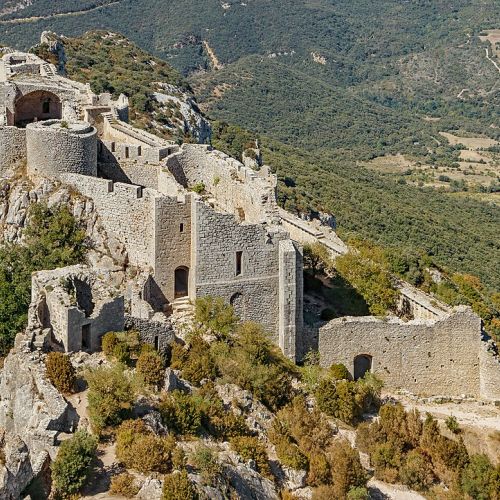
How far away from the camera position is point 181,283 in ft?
97.9

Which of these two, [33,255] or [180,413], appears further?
[33,255]

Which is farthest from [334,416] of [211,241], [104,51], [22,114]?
[104,51]

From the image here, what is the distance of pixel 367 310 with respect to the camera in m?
35.4

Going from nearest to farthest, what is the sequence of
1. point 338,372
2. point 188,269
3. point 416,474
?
point 416,474
point 188,269
point 338,372

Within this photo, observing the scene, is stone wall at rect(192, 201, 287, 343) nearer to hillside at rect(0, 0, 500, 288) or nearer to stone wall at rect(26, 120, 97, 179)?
stone wall at rect(26, 120, 97, 179)

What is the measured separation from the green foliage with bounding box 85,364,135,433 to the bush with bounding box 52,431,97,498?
1828 millimetres

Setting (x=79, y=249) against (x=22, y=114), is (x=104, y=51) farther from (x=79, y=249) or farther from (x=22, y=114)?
(x=79, y=249)

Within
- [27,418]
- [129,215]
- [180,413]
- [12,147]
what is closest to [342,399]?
[180,413]

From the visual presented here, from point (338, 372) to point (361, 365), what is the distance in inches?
78.4

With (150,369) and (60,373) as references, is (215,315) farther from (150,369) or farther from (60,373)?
(60,373)

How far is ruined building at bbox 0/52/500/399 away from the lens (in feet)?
86.1

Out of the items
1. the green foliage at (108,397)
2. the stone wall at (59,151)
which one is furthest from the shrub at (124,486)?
the stone wall at (59,151)

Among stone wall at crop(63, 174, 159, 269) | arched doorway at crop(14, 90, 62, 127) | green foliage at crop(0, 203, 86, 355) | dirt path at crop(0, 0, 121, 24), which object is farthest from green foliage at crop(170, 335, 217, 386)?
dirt path at crop(0, 0, 121, 24)

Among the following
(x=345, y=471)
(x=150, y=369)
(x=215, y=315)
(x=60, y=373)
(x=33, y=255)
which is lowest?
(x=345, y=471)
